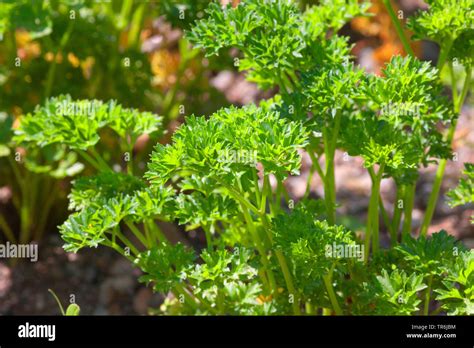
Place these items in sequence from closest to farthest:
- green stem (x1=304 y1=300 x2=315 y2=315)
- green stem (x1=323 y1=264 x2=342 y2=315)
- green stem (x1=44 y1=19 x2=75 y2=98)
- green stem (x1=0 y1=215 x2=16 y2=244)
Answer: green stem (x1=323 y1=264 x2=342 y2=315)
green stem (x1=304 y1=300 x2=315 y2=315)
green stem (x1=44 y1=19 x2=75 y2=98)
green stem (x1=0 y1=215 x2=16 y2=244)

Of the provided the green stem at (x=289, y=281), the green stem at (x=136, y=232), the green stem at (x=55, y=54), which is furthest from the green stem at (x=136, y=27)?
the green stem at (x=289, y=281)

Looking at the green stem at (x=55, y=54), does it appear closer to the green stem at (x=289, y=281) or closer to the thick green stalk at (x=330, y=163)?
the thick green stalk at (x=330, y=163)

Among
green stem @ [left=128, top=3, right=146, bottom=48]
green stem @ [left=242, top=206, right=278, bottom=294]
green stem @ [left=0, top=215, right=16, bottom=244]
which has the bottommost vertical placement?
green stem @ [left=242, top=206, right=278, bottom=294]

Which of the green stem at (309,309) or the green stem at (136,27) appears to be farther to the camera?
the green stem at (136,27)

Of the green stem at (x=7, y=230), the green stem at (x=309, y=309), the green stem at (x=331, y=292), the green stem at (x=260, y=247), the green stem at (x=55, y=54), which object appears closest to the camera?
the green stem at (x=331, y=292)

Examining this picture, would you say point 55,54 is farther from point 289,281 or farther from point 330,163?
point 289,281

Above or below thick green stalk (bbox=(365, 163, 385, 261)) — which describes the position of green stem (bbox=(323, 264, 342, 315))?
below

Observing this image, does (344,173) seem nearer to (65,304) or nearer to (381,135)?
(65,304)

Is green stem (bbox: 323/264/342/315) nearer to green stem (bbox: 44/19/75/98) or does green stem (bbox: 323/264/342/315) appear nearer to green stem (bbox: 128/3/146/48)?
green stem (bbox: 44/19/75/98)

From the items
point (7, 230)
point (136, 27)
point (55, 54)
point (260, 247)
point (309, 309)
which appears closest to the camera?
point (260, 247)

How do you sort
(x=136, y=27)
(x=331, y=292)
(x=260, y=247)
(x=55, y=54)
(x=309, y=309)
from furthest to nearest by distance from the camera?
(x=136, y=27) < (x=55, y=54) < (x=309, y=309) < (x=260, y=247) < (x=331, y=292)

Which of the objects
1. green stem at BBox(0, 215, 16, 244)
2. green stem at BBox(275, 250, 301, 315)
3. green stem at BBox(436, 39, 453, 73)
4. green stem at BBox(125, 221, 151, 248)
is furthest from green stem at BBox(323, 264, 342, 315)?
green stem at BBox(0, 215, 16, 244)

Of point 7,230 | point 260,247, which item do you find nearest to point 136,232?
point 260,247

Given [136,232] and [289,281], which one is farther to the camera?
[136,232]
